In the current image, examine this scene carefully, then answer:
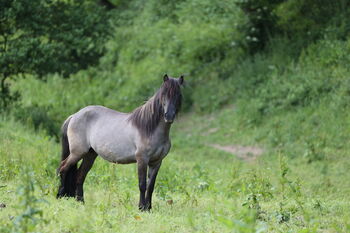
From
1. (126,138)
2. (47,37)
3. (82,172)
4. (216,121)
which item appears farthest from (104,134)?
(216,121)

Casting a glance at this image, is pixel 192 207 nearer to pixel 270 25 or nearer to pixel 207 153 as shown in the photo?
pixel 207 153

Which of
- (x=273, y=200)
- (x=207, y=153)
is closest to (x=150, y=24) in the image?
(x=207, y=153)

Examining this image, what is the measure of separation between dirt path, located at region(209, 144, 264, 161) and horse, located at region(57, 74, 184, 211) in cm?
750

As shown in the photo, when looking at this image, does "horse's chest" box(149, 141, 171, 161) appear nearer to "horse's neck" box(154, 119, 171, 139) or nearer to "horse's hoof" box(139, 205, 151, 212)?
"horse's neck" box(154, 119, 171, 139)

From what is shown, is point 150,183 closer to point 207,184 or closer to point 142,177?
point 142,177

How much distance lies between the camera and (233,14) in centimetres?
2028

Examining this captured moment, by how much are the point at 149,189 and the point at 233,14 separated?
14.2m

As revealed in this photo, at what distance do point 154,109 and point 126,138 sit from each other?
1.77 ft

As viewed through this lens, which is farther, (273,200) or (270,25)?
(270,25)

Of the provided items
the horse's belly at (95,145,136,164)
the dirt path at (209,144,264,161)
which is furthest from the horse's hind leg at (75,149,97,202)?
the dirt path at (209,144,264,161)

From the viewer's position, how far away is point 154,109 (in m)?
7.02

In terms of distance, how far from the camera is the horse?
692cm

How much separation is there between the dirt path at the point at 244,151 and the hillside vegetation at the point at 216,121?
77 mm

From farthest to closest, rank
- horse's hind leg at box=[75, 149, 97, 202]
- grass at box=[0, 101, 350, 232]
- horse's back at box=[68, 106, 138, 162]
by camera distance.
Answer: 1. horse's hind leg at box=[75, 149, 97, 202]
2. horse's back at box=[68, 106, 138, 162]
3. grass at box=[0, 101, 350, 232]
